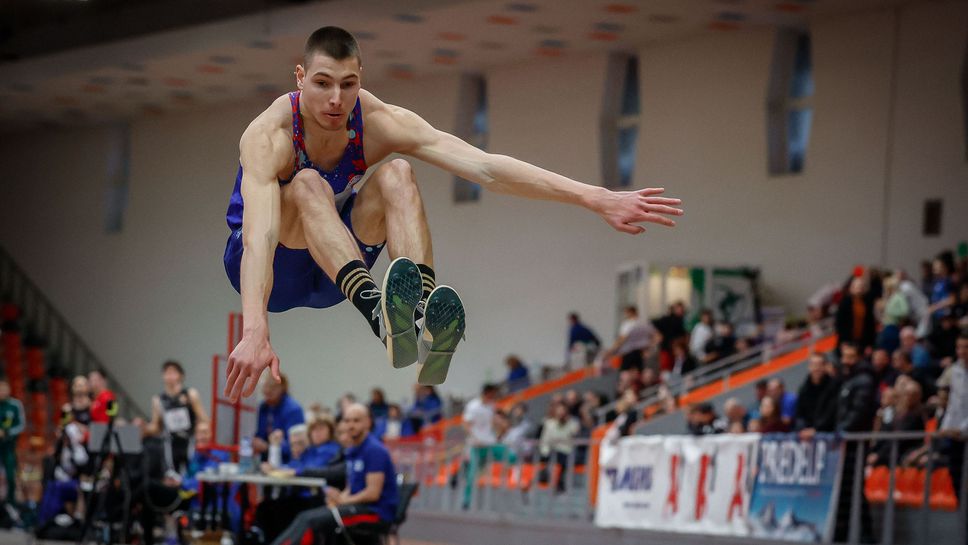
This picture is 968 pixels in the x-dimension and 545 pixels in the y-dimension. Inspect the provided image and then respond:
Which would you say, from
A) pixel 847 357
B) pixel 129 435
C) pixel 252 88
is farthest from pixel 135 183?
pixel 847 357

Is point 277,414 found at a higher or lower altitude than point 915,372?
lower

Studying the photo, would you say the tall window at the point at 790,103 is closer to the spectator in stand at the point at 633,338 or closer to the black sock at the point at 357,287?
the spectator in stand at the point at 633,338

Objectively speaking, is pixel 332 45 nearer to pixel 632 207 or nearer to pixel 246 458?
pixel 632 207

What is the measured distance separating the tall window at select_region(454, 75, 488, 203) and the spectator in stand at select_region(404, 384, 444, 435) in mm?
4918

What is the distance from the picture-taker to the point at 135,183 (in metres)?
29.6

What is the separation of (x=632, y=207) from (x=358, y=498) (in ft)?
18.0

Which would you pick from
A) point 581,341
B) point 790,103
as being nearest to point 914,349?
point 790,103

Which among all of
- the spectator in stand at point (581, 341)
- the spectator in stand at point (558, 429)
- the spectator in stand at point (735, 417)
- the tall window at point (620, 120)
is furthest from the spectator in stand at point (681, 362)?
the tall window at point (620, 120)

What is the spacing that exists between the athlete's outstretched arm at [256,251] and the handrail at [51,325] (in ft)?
76.9

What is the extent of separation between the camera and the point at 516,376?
2278 centimetres

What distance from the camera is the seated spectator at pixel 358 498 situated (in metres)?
11.1

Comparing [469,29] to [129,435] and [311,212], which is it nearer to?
[129,435]

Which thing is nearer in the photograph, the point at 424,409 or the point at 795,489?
the point at 795,489

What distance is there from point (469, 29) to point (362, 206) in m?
15.9
